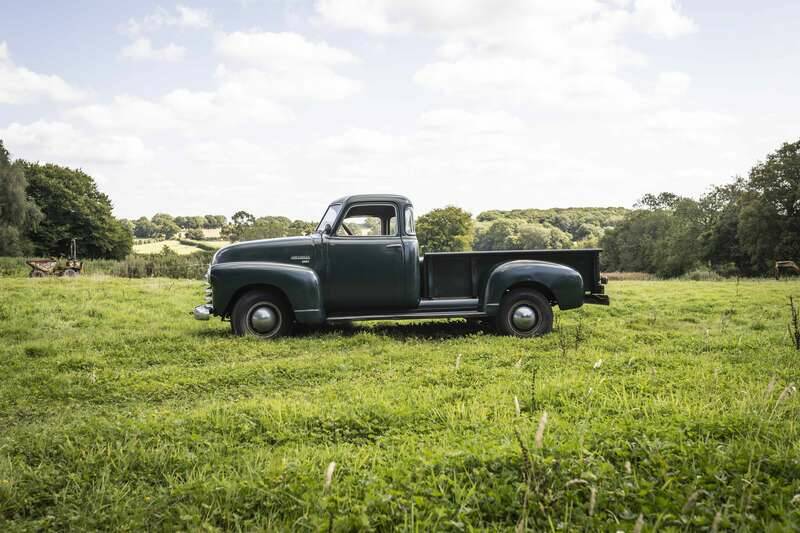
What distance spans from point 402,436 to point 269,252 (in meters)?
5.76

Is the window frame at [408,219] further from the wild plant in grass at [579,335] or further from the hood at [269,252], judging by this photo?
the wild plant in grass at [579,335]

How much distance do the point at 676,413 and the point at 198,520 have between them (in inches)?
143

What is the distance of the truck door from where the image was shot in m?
9.51

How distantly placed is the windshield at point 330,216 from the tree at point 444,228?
18.4 metres

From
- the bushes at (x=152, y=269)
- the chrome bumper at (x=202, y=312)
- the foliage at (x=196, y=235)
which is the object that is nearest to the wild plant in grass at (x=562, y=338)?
the chrome bumper at (x=202, y=312)

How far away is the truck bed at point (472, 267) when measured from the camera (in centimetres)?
963

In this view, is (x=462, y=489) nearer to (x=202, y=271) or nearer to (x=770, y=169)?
(x=202, y=271)

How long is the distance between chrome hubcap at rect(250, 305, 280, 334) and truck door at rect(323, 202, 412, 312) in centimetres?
94

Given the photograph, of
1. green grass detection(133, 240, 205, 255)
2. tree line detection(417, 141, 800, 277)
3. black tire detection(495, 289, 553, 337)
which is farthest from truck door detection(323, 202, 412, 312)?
green grass detection(133, 240, 205, 255)

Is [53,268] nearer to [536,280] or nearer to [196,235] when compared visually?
[536,280]

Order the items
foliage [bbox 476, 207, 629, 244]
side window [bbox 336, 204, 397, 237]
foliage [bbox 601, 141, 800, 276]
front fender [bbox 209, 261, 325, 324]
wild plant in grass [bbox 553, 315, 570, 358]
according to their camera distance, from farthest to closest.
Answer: foliage [bbox 476, 207, 629, 244] < foliage [bbox 601, 141, 800, 276] < side window [bbox 336, 204, 397, 237] < front fender [bbox 209, 261, 325, 324] < wild plant in grass [bbox 553, 315, 570, 358]

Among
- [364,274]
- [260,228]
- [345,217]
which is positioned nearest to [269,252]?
[345,217]

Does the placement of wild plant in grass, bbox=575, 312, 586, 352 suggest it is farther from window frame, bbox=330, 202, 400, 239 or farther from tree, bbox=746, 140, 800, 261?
tree, bbox=746, 140, 800, 261

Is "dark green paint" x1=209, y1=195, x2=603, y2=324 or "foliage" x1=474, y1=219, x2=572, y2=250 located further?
"foliage" x1=474, y1=219, x2=572, y2=250
